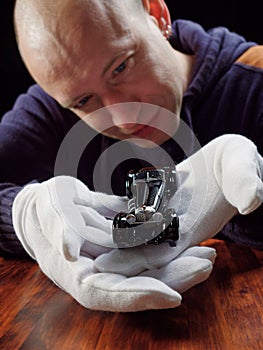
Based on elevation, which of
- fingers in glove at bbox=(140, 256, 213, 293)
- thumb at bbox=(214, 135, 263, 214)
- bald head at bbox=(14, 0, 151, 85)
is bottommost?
fingers in glove at bbox=(140, 256, 213, 293)

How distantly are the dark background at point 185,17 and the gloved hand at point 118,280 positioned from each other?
686 mm

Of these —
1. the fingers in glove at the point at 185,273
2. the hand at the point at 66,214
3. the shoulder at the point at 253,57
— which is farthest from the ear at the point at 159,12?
the fingers in glove at the point at 185,273

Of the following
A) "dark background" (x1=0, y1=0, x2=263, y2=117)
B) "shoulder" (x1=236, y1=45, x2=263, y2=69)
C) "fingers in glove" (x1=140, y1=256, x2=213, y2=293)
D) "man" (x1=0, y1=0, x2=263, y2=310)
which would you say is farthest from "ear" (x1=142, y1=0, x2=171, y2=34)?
"fingers in glove" (x1=140, y1=256, x2=213, y2=293)

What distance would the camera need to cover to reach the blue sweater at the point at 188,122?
75cm

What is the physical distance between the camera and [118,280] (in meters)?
0.44

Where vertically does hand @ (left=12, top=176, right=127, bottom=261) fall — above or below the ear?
below

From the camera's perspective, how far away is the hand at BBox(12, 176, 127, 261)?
1.55ft

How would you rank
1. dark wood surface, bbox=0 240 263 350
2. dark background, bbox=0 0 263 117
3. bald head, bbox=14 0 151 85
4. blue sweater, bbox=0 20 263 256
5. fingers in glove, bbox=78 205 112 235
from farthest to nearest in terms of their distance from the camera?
dark background, bbox=0 0 263 117 → blue sweater, bbox=0 20 263 256 → bald head, bbox=14 0 151 85 → fingers in glove, bbox=78 205 112 235 → dark wood surface, bbox=0 240 263 350

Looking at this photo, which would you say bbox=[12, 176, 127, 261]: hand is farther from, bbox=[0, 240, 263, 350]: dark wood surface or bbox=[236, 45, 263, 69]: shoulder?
bbox=[236, 45, 263, 69]: shoulder

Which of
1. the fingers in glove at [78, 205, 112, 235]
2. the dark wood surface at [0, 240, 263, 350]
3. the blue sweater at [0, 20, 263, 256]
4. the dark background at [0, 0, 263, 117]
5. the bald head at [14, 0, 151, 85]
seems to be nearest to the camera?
the dark wood surface at [0, 240, 263, 350]

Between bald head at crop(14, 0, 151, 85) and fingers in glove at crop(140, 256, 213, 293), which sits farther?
bald head at crop(14, 0, 151, 85)

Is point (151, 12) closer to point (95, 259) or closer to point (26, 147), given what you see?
point (26, 147)

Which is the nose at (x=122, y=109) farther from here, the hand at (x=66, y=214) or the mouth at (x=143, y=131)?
the hand at (x=66, y=214)

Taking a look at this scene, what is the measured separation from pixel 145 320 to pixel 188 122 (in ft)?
1.43
